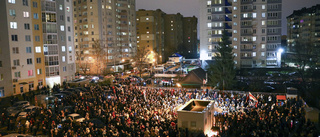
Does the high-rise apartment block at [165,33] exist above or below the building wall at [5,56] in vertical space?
above

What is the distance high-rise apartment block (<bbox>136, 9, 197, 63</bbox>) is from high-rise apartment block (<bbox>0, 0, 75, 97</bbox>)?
4339 cm

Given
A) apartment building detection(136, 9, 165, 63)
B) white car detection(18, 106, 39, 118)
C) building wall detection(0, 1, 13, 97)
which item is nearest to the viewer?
white car detection(18, 106, 39, 118)

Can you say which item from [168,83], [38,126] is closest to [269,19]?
[168,83]

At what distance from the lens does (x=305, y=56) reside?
1460 inches

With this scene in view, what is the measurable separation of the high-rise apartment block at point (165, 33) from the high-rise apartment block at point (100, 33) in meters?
15.3

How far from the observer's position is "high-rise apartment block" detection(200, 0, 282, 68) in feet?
158

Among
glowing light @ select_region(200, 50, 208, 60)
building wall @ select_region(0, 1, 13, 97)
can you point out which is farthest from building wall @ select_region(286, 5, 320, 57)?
building wall @ select_region(0, 1, 13, 97)

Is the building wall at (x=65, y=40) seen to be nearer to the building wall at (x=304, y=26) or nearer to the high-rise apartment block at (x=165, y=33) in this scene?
the high-rise apartment block at (x=165, y=33)

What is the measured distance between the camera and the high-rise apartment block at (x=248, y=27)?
48156 millimetres

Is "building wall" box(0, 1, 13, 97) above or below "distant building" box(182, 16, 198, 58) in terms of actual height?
below

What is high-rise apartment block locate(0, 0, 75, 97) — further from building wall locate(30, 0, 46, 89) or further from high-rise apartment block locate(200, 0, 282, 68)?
high-rise apartment block locate(200, 0, 282, 68)

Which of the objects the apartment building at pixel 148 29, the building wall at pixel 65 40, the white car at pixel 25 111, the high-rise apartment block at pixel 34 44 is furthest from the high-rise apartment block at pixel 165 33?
the white car at pixel 25 111

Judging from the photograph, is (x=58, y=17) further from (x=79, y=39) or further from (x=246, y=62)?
(x=246, y=62)

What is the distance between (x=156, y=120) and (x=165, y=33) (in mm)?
88613
